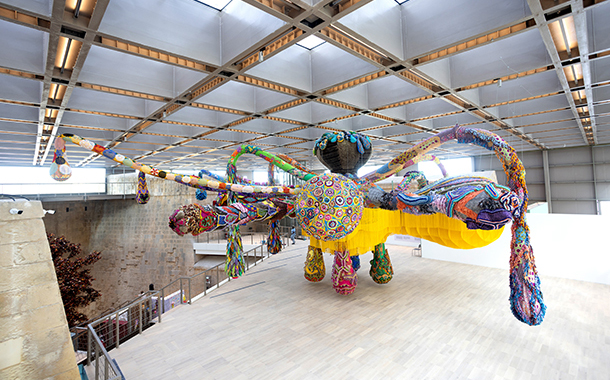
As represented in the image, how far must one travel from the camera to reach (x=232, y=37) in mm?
4945

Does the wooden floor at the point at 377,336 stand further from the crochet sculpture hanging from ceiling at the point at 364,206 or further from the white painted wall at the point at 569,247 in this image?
the crochet sculpture hanging from ceiling at the point at 364,206

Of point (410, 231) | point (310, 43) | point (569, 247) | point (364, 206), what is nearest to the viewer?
point (364, 206)

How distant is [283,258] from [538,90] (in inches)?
367

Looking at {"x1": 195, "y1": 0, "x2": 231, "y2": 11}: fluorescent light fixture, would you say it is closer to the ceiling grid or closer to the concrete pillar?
the ceiling grid

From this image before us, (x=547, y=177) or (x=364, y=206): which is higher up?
(x=547, y=177)

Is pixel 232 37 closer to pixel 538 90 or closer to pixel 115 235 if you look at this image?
pixel 538 90

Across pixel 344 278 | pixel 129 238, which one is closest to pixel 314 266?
pixel 344 278

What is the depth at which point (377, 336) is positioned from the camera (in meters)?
5.01

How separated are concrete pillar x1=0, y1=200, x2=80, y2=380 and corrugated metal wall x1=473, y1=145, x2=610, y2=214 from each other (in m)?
21.8

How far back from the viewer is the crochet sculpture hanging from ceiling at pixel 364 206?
387cm

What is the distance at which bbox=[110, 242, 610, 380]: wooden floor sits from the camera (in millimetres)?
4102

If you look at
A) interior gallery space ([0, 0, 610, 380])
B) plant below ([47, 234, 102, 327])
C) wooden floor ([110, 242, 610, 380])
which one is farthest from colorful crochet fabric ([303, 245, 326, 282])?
plant below ([47, 234, 102, 327])

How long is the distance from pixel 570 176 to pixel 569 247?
47.0 ft

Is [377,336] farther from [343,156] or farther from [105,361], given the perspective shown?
[105,361]
